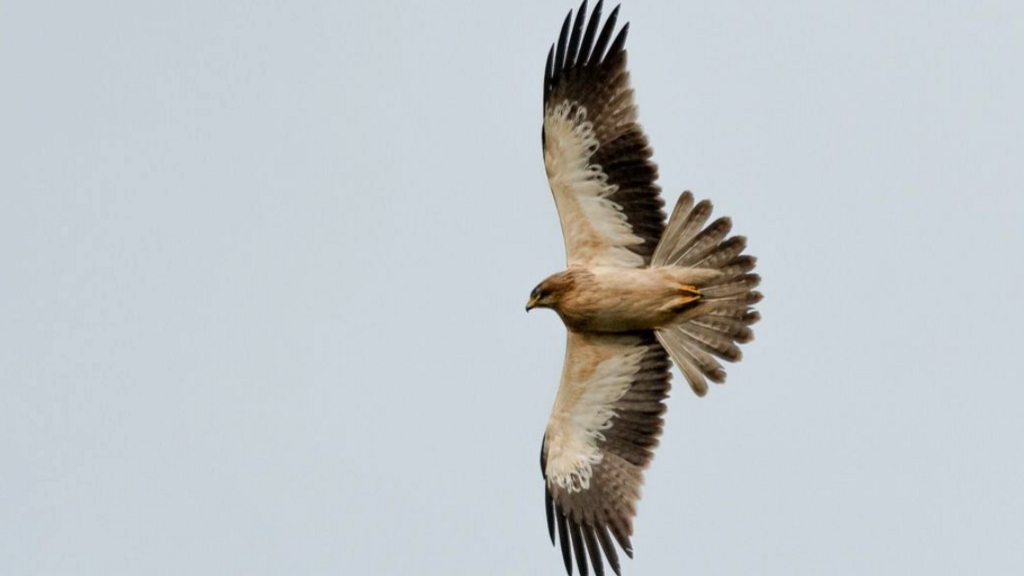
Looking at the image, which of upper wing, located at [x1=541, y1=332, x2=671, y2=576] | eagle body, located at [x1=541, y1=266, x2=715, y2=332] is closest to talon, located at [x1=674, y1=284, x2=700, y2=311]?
eagle body, located at [x1=541, y1=266, x2=715, y2=332]

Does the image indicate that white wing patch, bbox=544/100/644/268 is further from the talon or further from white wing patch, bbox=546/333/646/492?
white wing patch, bbox=546/333/646/492

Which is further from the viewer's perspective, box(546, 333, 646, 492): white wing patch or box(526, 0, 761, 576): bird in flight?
box(546, 333, 646, 492): white wing patch

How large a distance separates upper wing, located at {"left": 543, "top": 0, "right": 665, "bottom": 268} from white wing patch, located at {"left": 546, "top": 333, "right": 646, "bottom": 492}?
0.78 metres

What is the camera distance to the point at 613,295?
1308 centimetres

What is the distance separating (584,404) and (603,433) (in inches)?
10.3

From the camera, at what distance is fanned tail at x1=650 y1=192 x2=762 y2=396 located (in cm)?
1295

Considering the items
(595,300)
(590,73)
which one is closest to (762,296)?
(595,300)

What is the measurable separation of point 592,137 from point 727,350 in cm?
186

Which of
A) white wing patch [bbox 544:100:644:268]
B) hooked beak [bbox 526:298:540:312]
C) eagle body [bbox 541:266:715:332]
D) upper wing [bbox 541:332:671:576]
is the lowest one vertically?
upper wing [bbox 541:332:671:576]

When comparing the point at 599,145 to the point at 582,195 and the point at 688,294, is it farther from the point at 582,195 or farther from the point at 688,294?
the point at 688,294

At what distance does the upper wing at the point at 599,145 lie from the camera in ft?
42.2

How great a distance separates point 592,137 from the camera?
42.3 feet

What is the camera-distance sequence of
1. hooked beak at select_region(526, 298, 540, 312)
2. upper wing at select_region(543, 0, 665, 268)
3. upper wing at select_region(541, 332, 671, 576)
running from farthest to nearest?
1. upper wing at select_region(541, 332, 671, 576)
2. hooked beak at select_region(526, 298, 540, 312)
3. upper wing at select_region(543, 0, 665, 268)

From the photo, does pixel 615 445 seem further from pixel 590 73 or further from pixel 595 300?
pixel 590 73
